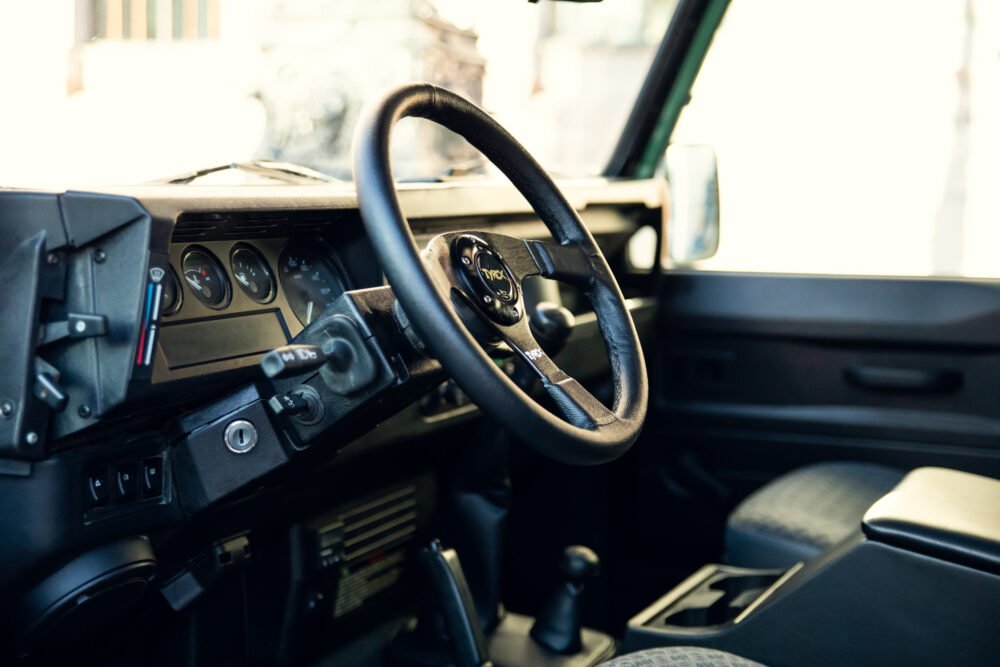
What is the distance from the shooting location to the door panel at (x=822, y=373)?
2.36 m

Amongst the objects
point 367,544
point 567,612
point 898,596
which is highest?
point 898,596

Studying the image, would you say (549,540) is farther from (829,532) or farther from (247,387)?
(247,387)

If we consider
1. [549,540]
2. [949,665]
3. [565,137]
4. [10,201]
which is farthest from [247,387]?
[565,137]

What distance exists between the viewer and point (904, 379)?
2414mm

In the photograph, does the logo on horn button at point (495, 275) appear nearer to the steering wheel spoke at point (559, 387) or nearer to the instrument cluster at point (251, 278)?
the steering wheel spoke at point (559, 387)

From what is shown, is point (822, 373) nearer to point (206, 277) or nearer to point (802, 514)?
point (802, 514)

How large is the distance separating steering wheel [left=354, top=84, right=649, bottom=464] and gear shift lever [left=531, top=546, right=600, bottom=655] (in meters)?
0.75

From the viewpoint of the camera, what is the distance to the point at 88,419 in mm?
1148

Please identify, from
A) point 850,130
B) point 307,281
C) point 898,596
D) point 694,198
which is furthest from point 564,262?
point 850,130

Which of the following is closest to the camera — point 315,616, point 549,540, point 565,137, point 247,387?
point 247,387

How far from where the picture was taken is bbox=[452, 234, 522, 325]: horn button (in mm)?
1139

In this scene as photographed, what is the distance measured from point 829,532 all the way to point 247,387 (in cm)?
109

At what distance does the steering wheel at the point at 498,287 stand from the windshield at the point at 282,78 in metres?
0.09

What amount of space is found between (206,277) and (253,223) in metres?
0.09
